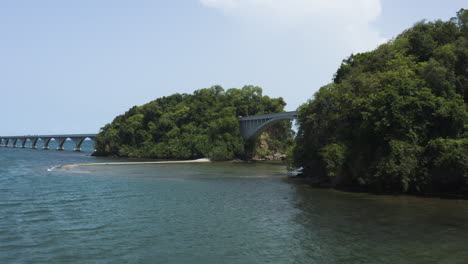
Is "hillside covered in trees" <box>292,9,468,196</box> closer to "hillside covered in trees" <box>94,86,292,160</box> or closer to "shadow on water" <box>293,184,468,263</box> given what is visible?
"shadow on water" <box>293,184,468,263</box>

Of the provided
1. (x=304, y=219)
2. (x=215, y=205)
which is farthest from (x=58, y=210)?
(x=304, y=219)

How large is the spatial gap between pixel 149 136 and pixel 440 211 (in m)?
92.9

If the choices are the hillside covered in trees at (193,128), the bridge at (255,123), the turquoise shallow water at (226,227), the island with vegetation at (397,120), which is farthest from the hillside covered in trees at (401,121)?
the hillside covered in trees at (193,128)

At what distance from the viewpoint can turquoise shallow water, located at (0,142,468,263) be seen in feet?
56.2

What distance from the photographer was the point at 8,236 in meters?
19.7

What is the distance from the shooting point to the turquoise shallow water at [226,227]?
56.2 feet

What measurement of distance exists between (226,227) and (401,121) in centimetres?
1843

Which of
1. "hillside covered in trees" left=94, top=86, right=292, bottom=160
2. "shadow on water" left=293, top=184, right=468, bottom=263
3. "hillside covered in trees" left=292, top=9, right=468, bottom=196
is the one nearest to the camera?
"shadow on water" left=293, top=184, right=468, bottom=263

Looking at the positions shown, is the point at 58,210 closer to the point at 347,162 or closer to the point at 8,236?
the point at 8,236

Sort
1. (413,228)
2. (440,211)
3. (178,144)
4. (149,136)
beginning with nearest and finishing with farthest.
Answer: (413,228), (440,211), (178,144), (149,136)

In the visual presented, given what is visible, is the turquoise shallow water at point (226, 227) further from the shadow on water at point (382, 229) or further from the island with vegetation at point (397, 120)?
the island with vegetation at point (397, 120)

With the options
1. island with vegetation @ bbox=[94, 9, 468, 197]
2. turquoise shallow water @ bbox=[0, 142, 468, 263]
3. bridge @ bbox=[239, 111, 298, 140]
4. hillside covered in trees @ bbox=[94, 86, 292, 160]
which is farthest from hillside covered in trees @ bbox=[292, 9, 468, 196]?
hillside covered in trees @ bbox=[94, 86, 292, 160]

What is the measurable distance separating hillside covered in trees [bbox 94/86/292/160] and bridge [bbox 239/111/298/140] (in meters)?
2.28

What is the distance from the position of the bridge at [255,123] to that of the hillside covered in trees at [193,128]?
2279 millimetres
